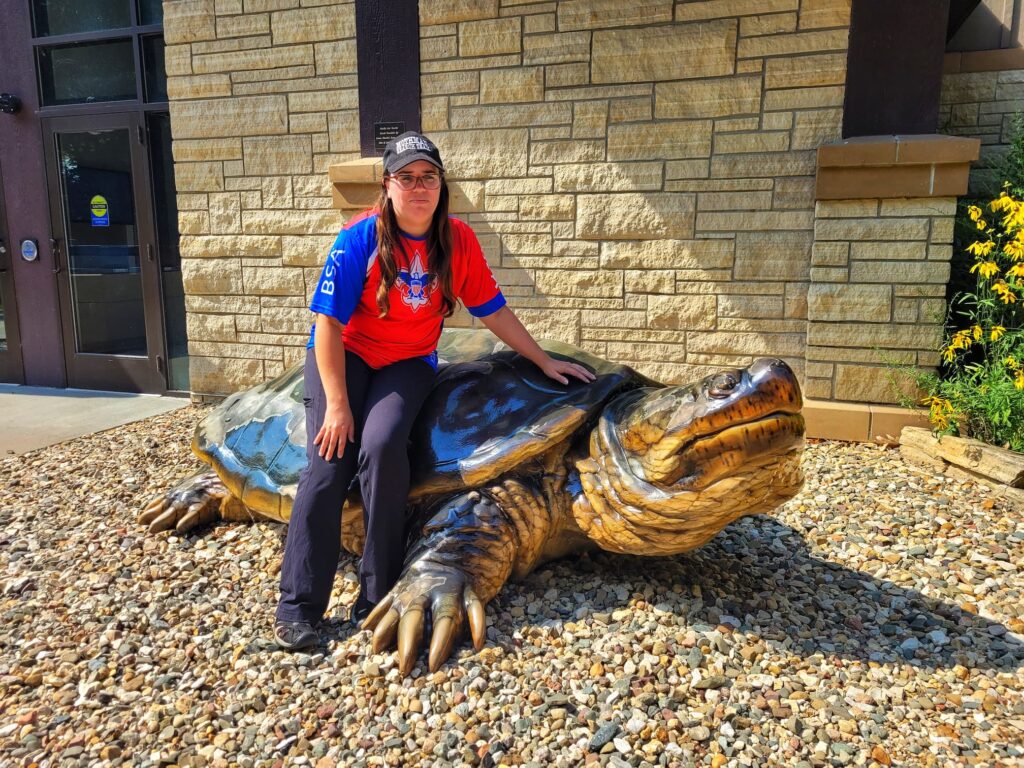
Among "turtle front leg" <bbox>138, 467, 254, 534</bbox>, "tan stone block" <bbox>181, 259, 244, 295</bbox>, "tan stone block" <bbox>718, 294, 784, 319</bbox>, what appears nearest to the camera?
"turtle front leg" <bbox>138, 467, 254, 534</bbox>

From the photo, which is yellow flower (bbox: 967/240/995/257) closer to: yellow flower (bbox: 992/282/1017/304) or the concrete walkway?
yellow flower (bbox: 992/282/1017/304)

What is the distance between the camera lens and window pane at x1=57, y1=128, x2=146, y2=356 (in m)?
5.82

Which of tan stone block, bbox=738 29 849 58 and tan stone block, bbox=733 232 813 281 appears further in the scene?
tan stone block, bbox=733 232 813 281

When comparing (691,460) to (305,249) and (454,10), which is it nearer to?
(454,10)

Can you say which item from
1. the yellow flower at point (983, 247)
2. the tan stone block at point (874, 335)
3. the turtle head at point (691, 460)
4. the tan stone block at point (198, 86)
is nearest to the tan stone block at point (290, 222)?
the tan stone block at point (198, 86)

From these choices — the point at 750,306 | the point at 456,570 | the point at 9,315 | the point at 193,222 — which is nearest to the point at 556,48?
the point at 750,306

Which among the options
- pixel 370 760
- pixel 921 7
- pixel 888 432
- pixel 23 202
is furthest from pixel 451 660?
pixel 23 202

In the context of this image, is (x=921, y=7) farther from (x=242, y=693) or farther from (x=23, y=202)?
(x=23, y=202)

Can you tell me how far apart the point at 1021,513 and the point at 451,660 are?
8.99 feet

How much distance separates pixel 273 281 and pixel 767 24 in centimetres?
368

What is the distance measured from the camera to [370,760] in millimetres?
1667

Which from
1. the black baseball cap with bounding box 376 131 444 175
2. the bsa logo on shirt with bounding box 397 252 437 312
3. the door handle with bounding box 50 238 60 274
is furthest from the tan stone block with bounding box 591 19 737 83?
the door handle with bounding box 50 238 60 274

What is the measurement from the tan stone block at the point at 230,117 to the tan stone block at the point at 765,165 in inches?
120

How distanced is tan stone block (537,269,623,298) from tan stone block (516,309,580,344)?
131 millimetres
